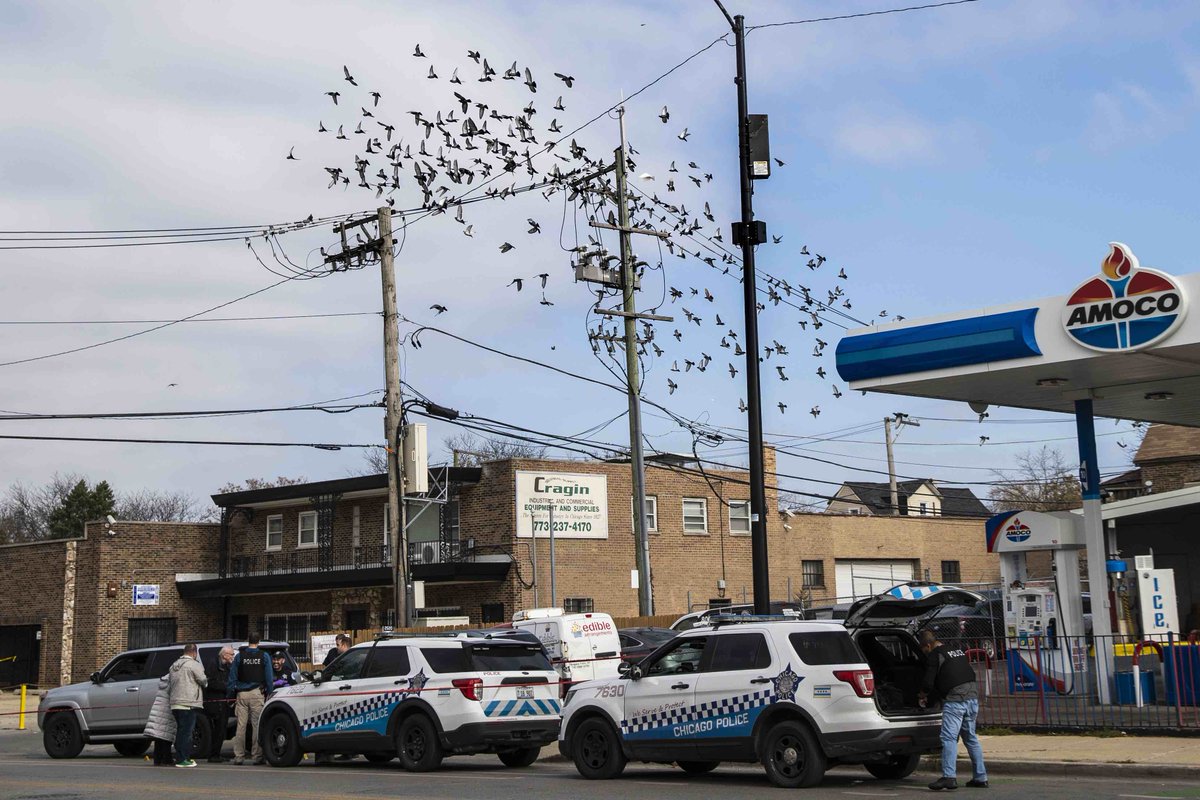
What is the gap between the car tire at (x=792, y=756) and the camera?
44.6 feet

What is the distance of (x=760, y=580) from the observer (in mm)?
17578

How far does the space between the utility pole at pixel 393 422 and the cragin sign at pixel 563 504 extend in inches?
450

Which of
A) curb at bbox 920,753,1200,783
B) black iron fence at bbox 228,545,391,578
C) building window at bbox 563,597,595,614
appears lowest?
curb at bbox 920,753,1200,783

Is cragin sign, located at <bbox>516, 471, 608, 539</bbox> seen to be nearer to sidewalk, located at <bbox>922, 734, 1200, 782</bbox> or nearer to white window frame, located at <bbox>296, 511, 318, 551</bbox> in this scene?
white window frame, located at <bbox>296, 511, 318, 551</bbox>

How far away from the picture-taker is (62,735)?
22.0 metres

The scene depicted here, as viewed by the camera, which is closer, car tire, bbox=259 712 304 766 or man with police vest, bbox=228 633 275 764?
car tire, bbox=259 712 304 766

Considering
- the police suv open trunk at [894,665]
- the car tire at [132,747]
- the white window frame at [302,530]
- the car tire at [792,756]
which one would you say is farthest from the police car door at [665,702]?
the white window frame at [302,530]

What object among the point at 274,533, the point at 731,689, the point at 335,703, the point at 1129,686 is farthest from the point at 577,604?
the point at 731,689

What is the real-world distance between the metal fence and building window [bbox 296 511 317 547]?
28.6 m

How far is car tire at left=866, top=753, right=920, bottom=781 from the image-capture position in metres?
14.6

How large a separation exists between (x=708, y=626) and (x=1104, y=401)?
30.6 feet

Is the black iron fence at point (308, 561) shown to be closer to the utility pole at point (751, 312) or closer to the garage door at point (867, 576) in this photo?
the garage door at point (867, 576)

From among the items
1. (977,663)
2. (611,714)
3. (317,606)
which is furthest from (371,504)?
(611,714)

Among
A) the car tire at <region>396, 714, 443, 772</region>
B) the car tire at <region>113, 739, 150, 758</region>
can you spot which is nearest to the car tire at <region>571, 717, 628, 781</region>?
the car tire at <region>396, 714, 443, 772</region>
